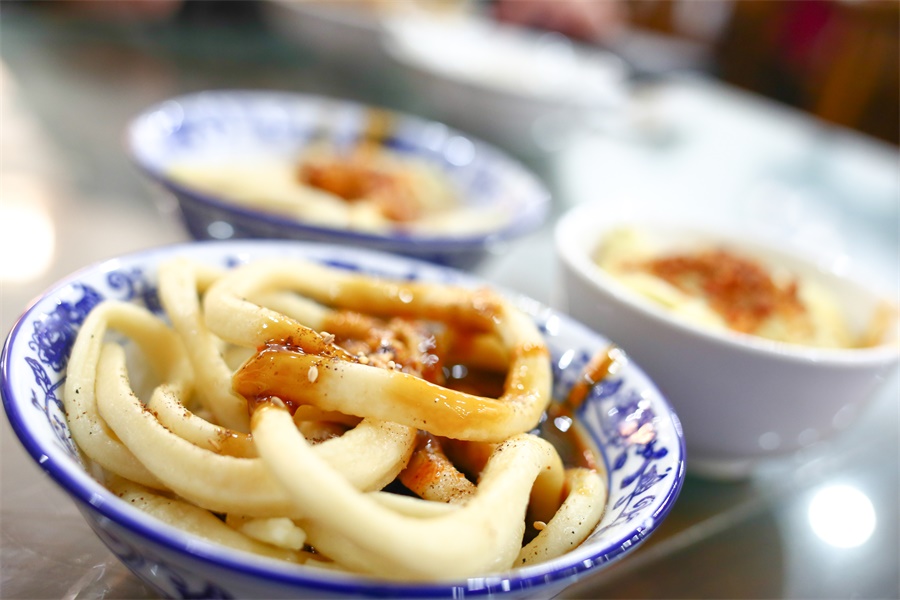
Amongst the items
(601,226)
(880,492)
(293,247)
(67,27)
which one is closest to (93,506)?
(293,247)

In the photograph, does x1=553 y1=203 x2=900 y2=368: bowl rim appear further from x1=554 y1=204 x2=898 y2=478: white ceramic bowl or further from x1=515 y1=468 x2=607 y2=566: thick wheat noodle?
x1=515 y1=468 x2=607 y2=566: thick wheat noodle

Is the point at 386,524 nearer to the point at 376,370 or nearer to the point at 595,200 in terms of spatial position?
the point at 376,370

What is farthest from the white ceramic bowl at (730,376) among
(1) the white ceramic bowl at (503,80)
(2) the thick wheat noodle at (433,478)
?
(1) the white ceramic bowl at (503,80)

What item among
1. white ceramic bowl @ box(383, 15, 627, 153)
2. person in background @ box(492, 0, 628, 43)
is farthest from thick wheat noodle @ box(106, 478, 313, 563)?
person in background @ box(492, 0, 628, 43)

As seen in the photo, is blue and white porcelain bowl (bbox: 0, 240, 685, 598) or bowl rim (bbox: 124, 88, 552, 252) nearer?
Result: blue and white porcelain bowl (bbox: 0, 240, 685, 598)

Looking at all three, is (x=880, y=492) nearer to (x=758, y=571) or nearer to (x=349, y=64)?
(x=758, y=571)
